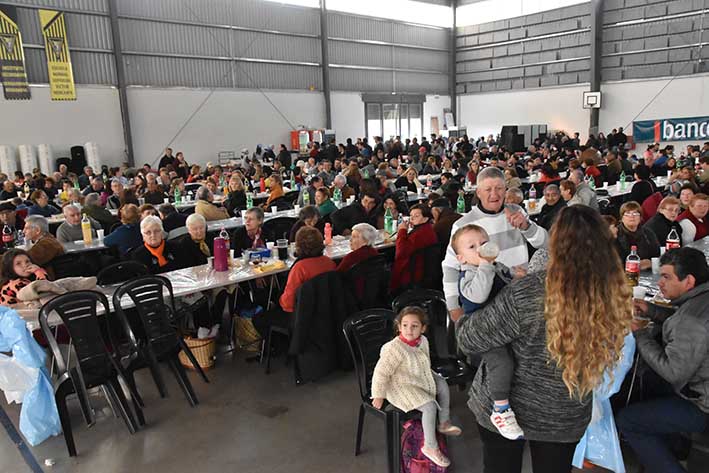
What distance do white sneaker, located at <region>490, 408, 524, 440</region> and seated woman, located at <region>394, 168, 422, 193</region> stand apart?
8.00m

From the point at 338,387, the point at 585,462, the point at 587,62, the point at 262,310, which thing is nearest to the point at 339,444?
the point at 338,387

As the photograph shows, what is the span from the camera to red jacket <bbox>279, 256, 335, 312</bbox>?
4090 millimetres

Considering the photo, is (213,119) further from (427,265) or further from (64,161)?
(427,265)

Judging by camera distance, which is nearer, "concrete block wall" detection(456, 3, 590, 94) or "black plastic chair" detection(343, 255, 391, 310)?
"black plastic chair" detection(343, 255, 391, 310)

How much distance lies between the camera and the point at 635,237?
4.60 metres

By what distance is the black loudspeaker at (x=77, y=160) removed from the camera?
562 inches

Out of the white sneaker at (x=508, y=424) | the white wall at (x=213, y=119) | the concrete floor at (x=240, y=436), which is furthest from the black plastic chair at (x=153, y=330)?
the white wall at (x=213, y=119)

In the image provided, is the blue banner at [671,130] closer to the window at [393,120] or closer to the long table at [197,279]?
the window at [393,120]

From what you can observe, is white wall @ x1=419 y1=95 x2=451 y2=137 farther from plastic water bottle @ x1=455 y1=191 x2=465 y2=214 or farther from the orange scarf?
the orange scarf

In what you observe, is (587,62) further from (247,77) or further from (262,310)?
(262,310)

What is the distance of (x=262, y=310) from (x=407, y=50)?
1888 centimetres

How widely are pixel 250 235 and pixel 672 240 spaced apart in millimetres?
3772

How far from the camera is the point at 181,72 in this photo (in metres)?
16.2

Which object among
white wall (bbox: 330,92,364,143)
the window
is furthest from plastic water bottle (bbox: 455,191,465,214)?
the window
